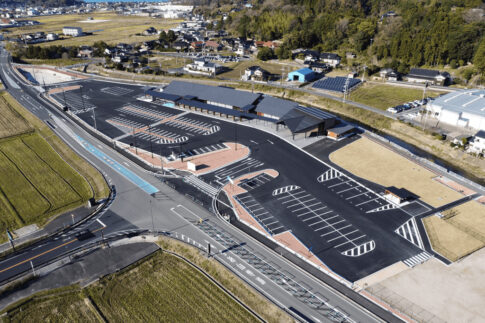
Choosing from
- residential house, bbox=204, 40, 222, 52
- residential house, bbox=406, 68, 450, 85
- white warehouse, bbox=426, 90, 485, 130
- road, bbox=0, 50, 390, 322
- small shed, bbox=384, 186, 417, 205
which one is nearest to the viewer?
road, bbox=0, 50, 390, 322

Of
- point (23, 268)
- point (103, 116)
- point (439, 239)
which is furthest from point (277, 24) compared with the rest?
point (23, 268)

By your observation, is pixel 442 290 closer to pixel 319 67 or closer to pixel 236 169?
pixel 236 169

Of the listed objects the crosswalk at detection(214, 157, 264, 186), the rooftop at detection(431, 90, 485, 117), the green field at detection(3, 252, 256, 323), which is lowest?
the green field at detection(3, 252, 256, 323)

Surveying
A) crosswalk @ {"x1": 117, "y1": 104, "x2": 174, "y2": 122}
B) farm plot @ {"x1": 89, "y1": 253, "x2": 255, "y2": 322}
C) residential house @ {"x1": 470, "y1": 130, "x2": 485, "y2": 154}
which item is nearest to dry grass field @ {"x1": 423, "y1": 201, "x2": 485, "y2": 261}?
residential house @ {"x1": 470, "y1": 130, "x2": 485, "y2": 154}

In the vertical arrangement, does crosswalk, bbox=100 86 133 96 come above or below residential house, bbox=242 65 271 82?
below

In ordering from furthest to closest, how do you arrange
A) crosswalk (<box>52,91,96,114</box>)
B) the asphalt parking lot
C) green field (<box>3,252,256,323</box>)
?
crosswalk (<box>52,91,96,114</box>)
the asphalt parking lot
green field (<box>3,252,256,323</box>)

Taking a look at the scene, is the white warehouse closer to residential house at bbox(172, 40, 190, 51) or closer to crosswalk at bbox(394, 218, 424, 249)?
crosswalk at bbox(394, 218, 424, 249)
